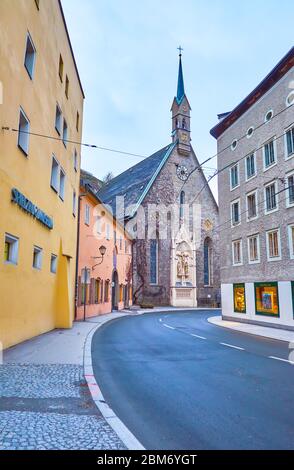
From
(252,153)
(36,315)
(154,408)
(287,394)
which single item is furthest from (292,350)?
(252,153)

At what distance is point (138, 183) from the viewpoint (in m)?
49.1

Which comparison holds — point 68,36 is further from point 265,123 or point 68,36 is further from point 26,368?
point 26,368

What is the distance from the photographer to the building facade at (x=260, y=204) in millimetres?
18797

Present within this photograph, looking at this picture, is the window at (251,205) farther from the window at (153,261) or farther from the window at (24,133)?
the window at (153,261)

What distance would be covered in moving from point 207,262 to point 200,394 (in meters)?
42.7

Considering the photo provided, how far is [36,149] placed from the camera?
39.9 ft

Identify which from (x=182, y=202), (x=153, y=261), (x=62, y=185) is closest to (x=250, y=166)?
(x=62, y=185)

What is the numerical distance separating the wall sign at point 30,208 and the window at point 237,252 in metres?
13.7

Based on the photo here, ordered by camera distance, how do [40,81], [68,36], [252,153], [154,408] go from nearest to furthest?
[154,408], [40,81], [68,36], [252,153]

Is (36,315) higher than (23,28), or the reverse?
(23,28)

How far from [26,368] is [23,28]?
956 centimetres

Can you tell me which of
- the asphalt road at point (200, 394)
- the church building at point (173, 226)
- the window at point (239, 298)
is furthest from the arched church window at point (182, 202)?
the asphalt road at point (200, 394)

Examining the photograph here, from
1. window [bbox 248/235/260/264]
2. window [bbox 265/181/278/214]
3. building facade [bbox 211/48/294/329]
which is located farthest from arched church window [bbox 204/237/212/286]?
window [bbox 265/181/278/214]

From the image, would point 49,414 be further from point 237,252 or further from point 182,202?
point 182,202
